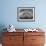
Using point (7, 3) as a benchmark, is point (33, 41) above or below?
below

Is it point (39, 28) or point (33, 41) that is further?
point (39, 28)

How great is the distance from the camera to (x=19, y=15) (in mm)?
4328

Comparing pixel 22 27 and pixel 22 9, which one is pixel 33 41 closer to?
pixel 22 27

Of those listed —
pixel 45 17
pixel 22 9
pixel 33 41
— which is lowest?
pixel 33 41

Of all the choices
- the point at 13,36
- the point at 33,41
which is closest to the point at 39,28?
the point at 33,41

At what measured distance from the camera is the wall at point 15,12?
431 cm

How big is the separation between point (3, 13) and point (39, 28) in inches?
51.4

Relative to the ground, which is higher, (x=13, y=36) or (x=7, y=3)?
(x=7, y=3)

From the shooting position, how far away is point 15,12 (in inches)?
170

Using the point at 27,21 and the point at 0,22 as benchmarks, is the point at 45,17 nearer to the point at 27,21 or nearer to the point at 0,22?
the point at 27,21

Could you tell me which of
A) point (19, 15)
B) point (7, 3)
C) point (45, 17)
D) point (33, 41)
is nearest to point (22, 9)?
point (19, 15)

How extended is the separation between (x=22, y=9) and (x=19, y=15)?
0.22m

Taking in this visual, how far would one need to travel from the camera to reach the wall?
4312 mm

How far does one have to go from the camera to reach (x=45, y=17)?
436 cm
